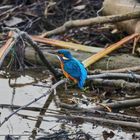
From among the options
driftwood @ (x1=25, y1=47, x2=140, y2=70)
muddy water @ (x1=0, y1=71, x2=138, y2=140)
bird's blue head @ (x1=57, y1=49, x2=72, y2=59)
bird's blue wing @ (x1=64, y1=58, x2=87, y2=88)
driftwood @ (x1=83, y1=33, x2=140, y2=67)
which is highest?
bird's blue head @ (x1=57, y1=49, x2=72, y2=59)

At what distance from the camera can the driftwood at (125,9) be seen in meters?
8.10

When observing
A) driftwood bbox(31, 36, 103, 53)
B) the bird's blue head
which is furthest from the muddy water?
driftwood bbox(31, 36, 103, 53)

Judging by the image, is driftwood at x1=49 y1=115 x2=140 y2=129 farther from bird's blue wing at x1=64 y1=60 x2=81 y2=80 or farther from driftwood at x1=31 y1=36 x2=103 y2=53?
driftwood at x1=31 y1=36 x2=103 y2=53

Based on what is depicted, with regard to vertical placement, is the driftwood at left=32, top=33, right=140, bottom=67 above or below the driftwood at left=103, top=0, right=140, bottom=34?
below

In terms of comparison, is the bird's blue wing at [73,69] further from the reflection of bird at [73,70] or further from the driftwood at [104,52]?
the driftwood at [104,52]

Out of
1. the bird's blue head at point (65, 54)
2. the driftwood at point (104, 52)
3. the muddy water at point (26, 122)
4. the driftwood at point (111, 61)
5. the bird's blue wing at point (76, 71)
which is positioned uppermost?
the bird's blue head at point (65, 54)

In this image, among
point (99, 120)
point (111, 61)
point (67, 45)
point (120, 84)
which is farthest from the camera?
point (67, 45)

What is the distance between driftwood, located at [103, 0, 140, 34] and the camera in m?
8.10

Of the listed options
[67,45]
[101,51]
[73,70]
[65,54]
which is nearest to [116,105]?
[73,70]

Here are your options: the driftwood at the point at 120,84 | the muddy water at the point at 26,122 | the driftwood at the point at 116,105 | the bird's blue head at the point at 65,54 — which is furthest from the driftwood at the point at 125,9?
the driftwood at the point at 116,105

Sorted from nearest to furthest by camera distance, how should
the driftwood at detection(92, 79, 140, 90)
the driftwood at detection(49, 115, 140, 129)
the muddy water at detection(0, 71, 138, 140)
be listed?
the driftwood at detection(49, 115, 140, 129)
the muddy water at detection(0, 71, 138, 140)
the driftwood at detection(92, 79, 140, 90)

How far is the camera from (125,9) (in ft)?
27.3

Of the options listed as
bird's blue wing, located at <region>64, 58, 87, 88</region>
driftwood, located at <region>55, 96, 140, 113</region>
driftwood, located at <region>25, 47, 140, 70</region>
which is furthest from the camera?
driftwood, located at <region>25, 47, 140, 70</region>

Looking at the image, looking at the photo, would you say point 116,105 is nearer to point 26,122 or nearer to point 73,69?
point 73,69
